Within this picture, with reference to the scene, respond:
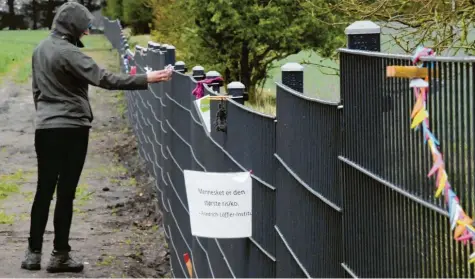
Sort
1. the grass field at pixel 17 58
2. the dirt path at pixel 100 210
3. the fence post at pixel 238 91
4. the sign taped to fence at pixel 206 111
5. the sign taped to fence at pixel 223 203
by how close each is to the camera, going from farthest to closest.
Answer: the grass field at pixel 17 58, the dirt path at pixel 100 210, the sign taped to fence at pixel 206 111, the fence post at pixel 238 91, the sign taped to fence at pixel 223 203

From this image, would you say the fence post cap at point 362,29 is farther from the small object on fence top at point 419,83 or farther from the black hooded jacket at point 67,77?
the black hooded jacket at point 67,77

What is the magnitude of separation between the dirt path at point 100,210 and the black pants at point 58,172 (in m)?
0.33

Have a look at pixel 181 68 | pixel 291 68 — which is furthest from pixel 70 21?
pixel 291 68

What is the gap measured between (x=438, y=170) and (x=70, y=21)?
582 cm

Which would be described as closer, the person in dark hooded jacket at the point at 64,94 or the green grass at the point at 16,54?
the person in dark hooded jacket at the point at 64,94

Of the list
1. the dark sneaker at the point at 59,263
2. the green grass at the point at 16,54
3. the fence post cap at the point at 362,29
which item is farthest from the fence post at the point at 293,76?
the green grass at the point at 16,54

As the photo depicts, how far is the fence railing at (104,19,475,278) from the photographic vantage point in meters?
2.59

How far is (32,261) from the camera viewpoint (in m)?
8.54

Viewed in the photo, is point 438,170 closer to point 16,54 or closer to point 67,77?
point 67,77

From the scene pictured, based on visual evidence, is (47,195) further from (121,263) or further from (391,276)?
(391,276)

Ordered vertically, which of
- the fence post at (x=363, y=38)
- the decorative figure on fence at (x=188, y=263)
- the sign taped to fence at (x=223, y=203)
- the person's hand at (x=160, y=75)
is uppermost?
the fence post at (x=363, y=38)

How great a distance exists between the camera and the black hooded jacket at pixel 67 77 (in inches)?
312

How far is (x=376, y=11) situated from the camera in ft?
34.9

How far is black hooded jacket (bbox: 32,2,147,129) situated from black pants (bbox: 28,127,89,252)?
0.27 feet
